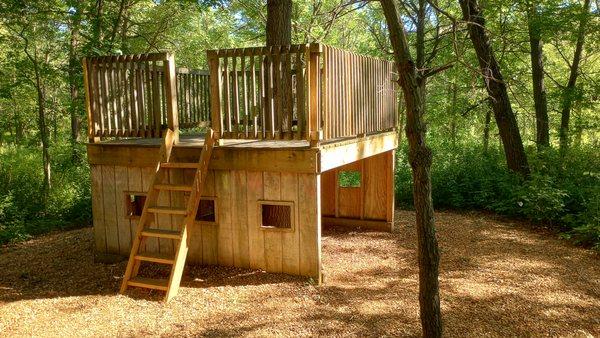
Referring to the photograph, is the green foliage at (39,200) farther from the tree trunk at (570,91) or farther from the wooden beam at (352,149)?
the tree trunk at (570,91)

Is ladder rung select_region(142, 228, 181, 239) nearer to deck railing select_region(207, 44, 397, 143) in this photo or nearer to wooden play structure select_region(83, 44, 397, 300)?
wooden play structure select_region(83, 44, 397, 300)

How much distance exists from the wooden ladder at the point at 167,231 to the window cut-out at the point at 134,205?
89 cm

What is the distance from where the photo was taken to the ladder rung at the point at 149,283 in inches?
235

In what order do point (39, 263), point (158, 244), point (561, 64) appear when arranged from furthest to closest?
1. point (561, 64)
2. point (39, 263)
3. point (158, 244)

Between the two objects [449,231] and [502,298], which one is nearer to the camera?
[502,298]

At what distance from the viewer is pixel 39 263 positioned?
8102mm

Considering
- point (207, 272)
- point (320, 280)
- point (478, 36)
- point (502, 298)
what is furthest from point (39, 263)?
point (478, 36)

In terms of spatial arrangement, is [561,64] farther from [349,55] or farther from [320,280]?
[320,280]

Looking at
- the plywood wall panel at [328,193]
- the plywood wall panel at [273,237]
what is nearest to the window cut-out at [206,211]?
the plywood wall panel at [273,237]

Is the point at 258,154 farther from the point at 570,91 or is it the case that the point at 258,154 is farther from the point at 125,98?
the point at 570,91

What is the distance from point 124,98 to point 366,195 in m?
5.24

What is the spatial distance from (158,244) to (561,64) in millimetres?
20209

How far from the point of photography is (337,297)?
19.5 feet

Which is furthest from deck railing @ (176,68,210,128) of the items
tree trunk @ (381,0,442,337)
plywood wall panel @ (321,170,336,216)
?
tree trunk @ (381,0,442,337)
